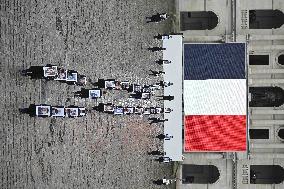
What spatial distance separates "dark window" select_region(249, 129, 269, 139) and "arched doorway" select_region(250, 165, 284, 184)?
75.7 inches

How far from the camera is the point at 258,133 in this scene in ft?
136

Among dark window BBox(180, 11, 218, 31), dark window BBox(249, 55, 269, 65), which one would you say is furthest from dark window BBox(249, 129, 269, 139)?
dark window BBox(180, 11, 218, 31)

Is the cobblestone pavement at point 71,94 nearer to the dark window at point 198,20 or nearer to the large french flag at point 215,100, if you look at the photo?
the large french flag at point 215,100

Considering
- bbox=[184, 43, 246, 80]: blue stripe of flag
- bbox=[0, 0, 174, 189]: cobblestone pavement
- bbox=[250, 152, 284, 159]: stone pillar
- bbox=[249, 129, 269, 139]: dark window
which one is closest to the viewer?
bbox=[0, 0, 174, 189]: cobblestone pavement

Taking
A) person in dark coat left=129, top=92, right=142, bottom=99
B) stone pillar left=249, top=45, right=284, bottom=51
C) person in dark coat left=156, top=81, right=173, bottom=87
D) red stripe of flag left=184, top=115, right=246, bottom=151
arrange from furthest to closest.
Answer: stone pillar left=249, top=45, right=284, bottom=51
red stripe of flag left=184, top=115, right=246, bottom=151
person in dark coat left=156, top=81, right=173, bottom=87
person in dark coat left=129, top=92, right=142, bottom=99

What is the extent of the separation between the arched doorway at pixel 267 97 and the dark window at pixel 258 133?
5.21 feet

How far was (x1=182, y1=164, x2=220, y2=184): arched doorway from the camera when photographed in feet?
136

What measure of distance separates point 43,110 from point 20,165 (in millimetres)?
→ 1952

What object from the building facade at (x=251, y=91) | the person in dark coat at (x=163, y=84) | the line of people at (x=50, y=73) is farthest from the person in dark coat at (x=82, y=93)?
the building facade at (x=251, y=91)

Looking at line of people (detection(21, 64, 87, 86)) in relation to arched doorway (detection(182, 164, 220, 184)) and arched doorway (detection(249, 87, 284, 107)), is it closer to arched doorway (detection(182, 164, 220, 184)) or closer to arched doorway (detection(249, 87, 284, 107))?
arched doorway (detection(182, 164, 220, 184))

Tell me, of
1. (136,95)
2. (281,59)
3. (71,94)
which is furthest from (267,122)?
(71,94)

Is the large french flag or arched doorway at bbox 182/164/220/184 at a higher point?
the large french flag

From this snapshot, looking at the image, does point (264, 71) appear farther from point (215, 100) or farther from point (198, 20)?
point (198, 20)

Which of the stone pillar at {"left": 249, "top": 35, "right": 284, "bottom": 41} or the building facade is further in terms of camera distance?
the stone pillar at {"left": 249, "top": 35, "right": 284, "bottom": 41}
